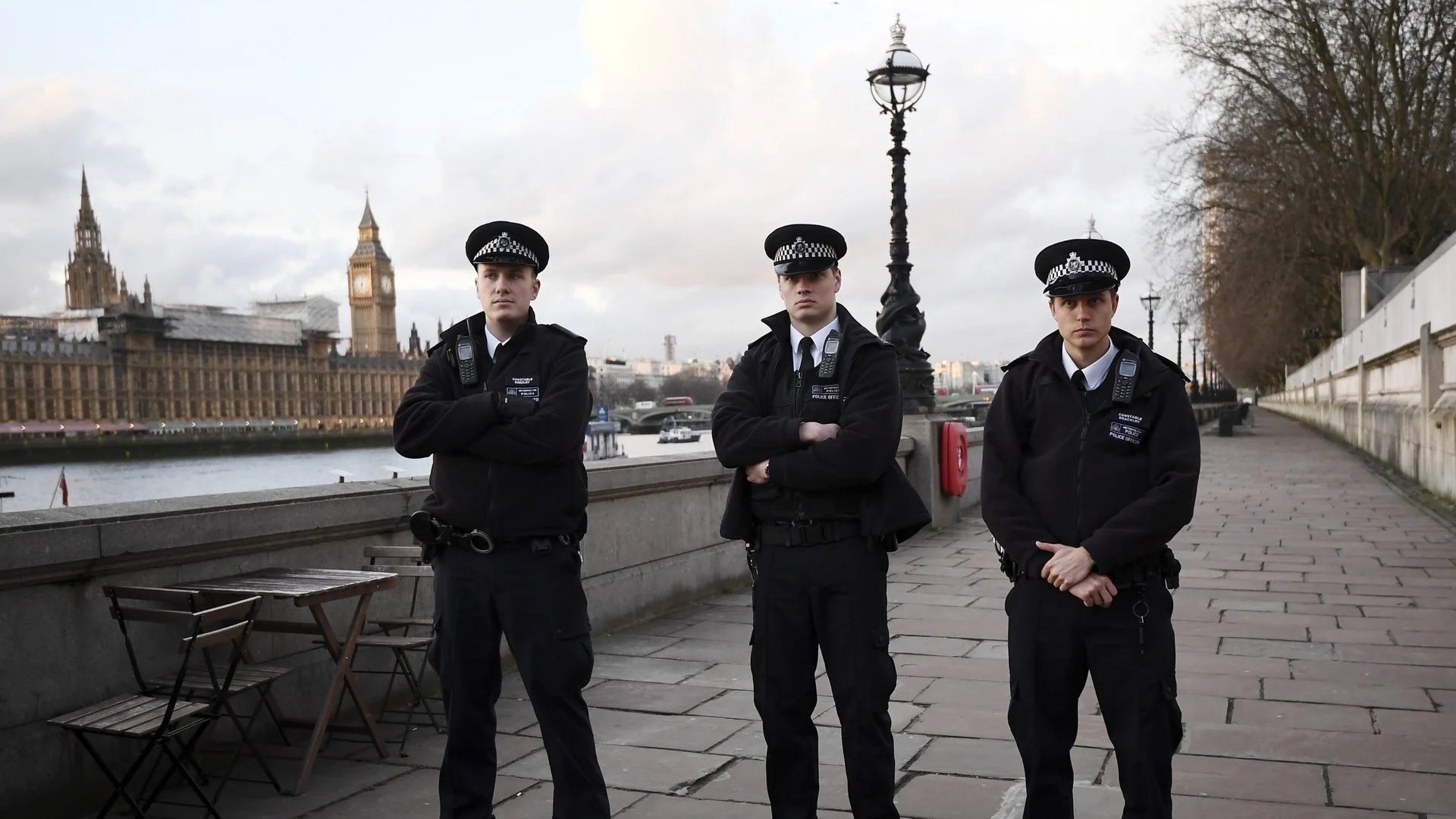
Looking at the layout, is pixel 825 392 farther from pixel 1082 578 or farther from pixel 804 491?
pixel 1082 578

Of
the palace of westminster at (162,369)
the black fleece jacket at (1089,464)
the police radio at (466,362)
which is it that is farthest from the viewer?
the palace of westminster at (162,369)

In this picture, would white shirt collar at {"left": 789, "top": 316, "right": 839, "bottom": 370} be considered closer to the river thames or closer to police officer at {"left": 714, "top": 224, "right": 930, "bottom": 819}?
police officer at {"left": 714, "top": 224, "right": 930, "bottom": 819}

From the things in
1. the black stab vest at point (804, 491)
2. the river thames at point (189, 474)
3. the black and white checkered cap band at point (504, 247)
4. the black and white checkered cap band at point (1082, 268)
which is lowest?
the river thames at point (189, 474)

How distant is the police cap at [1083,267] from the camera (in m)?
3.66

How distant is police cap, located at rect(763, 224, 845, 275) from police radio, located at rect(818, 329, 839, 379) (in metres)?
0.25

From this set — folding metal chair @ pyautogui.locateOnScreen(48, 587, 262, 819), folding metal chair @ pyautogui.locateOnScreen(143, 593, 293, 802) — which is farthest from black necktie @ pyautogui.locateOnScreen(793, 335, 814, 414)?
folding metal chair @ pyautogui.locateOnScreen(143, 593, 293, 802)

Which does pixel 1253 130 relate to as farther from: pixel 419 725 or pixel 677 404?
pixel 677 404

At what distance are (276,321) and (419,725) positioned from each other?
134 meters

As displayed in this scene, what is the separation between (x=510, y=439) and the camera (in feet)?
13.1

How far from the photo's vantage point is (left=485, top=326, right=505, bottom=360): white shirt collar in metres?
4.32

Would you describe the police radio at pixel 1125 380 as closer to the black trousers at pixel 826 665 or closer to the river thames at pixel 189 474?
the black trousers at pixel 826 665

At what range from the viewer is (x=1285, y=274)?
35.9 metres

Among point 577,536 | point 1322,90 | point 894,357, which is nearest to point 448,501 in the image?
point 577,536

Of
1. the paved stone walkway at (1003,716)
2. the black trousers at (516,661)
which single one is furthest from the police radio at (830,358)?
the paved stone walkway at (1003,716)
